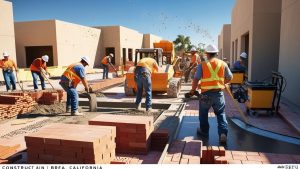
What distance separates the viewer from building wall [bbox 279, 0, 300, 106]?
8156mm

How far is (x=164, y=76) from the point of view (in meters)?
9.84

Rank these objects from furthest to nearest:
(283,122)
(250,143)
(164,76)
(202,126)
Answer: (164,76) < (283,122) < (202,126) < (250,143)

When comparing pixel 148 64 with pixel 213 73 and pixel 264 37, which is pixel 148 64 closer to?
pixel 213 73

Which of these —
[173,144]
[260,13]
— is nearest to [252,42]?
[260,13]

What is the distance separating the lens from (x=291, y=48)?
8625mm

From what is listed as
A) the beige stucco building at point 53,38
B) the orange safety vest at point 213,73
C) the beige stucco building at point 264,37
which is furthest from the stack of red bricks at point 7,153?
the beige stucco building at point 53,38

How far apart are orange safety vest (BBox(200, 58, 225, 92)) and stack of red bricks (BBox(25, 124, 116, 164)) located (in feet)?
6.59

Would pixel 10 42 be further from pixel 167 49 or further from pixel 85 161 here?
pixel 85 161

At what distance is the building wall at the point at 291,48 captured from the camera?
8156 millimetres

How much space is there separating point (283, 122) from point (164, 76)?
14.7ft

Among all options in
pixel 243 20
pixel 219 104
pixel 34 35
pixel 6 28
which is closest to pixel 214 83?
pixel 219 104

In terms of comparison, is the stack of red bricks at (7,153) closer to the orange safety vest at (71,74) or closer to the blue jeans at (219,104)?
the orange safety vest at (71,74)

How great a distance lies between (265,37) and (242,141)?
343 inches

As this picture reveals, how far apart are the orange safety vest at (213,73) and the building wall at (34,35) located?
65.4ft
